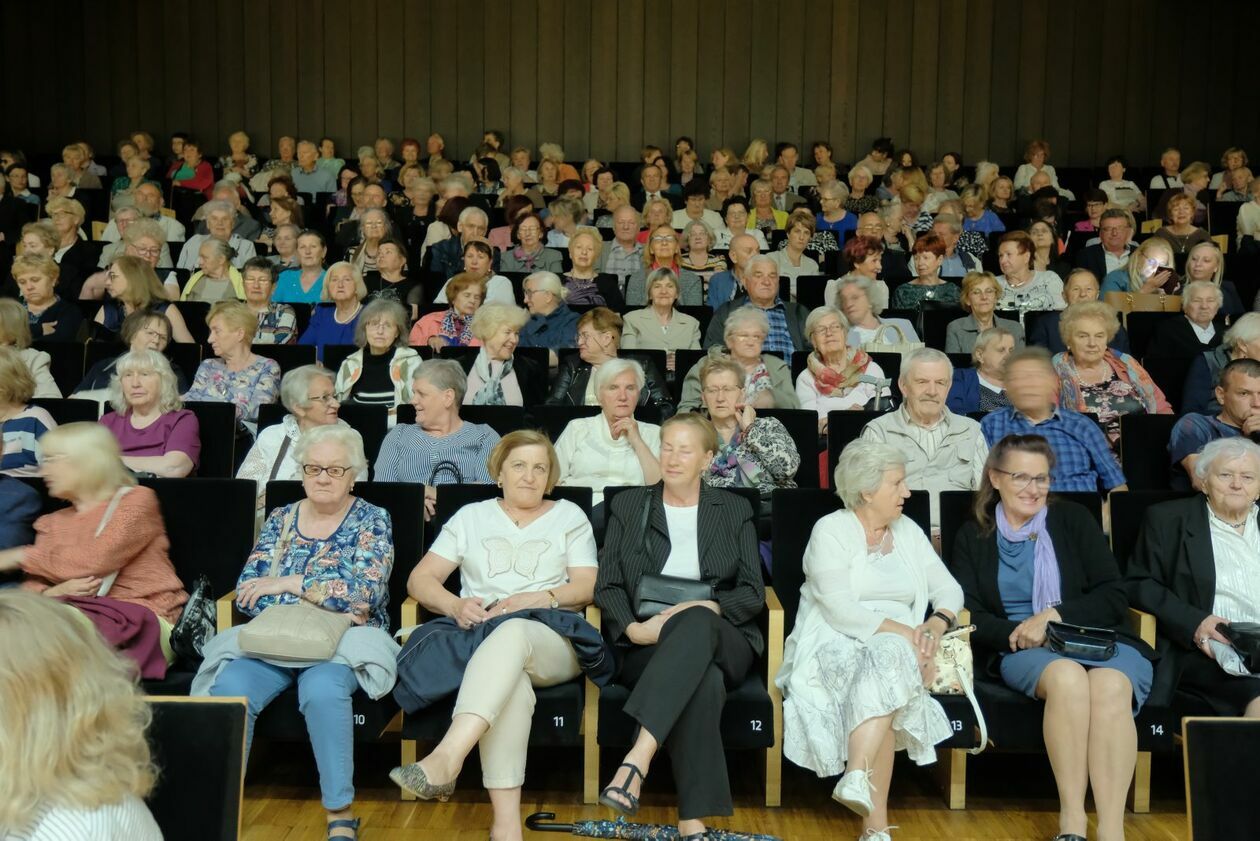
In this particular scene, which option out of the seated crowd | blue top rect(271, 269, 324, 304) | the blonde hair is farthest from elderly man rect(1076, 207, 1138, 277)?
the blonde hair

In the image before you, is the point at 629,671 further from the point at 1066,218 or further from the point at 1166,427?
the point at 1066,218

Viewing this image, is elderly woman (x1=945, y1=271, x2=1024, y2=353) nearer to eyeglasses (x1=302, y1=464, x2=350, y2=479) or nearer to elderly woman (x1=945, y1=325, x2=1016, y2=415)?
elderly woman (x1=945, y1=325, x2=1016, y2=415)

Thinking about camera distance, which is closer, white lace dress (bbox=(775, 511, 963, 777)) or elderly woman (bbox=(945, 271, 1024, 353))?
white lace dress (bbox=(775, 511, 963, 777))

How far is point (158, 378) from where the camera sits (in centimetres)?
423

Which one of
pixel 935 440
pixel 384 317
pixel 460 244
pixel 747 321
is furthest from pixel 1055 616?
pixel 460 244

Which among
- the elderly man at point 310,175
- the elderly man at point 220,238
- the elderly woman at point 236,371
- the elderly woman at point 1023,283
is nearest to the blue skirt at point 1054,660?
the elderly woman at point 236,371

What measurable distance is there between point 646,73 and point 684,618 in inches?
369

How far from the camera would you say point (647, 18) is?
1174 centimetres

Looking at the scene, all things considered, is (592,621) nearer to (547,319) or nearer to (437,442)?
(437,442)

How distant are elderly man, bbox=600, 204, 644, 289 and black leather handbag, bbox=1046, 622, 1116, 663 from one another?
13.0 feet

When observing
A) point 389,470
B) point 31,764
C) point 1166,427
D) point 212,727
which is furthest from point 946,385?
point 31,764

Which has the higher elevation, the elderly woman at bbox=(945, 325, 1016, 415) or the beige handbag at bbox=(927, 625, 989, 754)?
the elderly woman at bbox=(945, 325, 1016, 415)

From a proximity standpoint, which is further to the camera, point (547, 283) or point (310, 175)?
point (310, 175)

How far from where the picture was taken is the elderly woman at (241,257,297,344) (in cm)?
575
